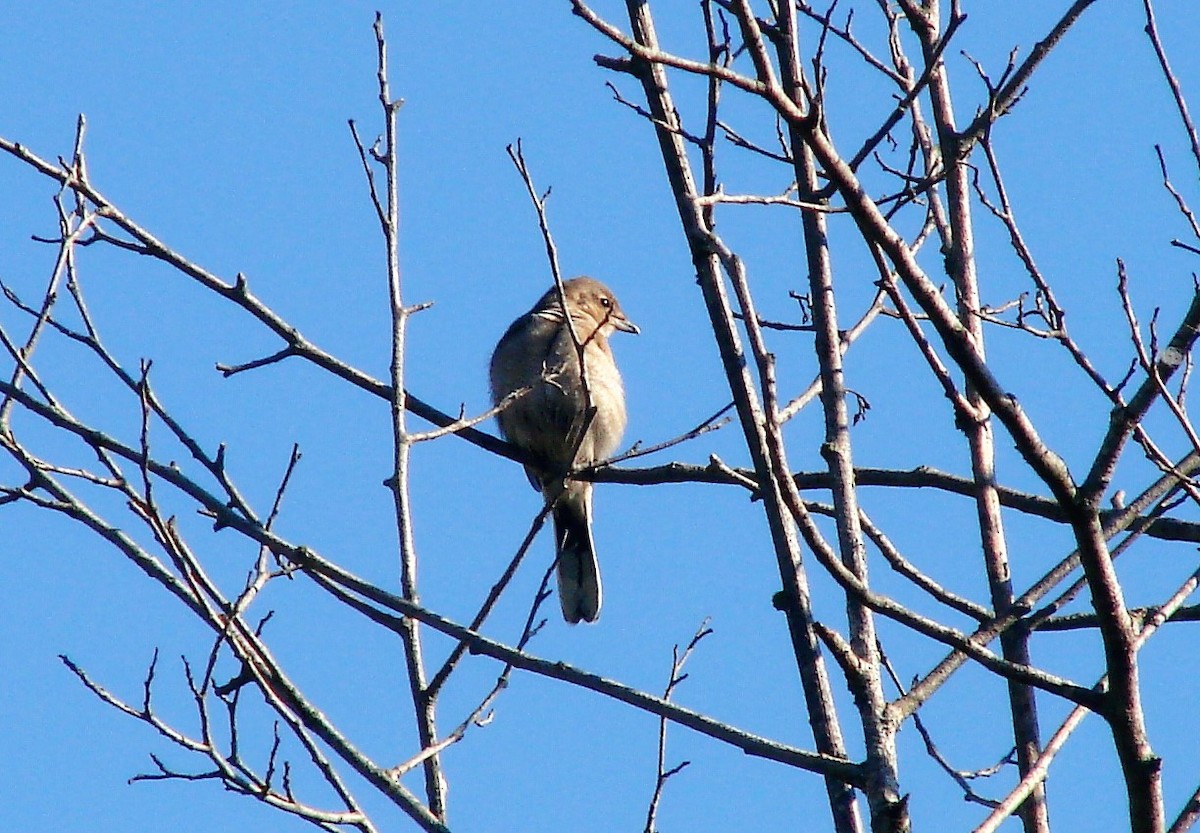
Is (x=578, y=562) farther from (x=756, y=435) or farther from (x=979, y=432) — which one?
(x=756, y=435)

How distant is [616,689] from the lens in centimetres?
274

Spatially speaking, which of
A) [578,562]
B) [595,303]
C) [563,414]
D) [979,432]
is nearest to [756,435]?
[979,432]

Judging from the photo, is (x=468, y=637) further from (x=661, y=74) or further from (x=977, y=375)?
(x=661, y=74)

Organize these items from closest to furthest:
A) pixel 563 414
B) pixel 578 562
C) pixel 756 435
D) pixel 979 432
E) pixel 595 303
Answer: pixel 756 435 → pixel 979 432 → pixel 563 414 → pixel 578 562 → pixel 595 303

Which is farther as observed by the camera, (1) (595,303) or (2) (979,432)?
(1) (595,303)

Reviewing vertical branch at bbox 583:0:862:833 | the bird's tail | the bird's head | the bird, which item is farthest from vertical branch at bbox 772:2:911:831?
the bird's head

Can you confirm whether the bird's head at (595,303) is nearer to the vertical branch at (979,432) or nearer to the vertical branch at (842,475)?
the vertical branch at (979,432)

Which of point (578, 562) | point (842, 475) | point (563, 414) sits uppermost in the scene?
point (563, 414)

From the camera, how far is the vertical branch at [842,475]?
257 centimetres

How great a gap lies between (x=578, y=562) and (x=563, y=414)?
797 mm

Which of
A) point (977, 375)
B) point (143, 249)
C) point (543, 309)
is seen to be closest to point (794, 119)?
point (977, 375)

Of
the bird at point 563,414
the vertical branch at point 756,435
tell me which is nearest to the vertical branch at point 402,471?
the vertical branch at point 756,435

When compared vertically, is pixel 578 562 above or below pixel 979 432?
above

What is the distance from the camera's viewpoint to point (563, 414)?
670 cm
